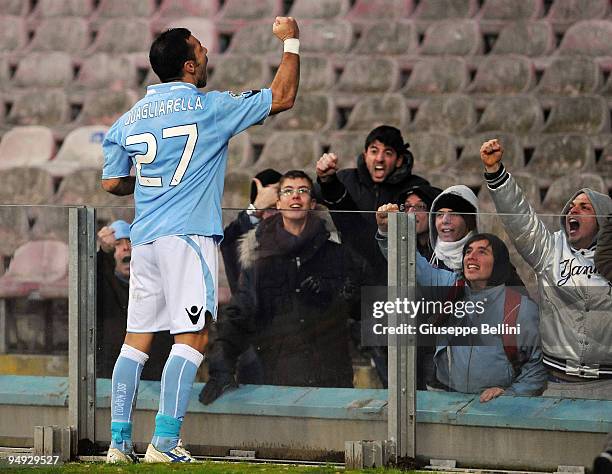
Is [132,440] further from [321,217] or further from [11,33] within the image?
[11,33]

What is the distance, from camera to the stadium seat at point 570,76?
1068 centimetres

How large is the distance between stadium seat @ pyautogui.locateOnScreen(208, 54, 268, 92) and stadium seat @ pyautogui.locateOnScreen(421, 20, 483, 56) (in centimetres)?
122

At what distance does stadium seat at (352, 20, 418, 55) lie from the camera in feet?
36.5

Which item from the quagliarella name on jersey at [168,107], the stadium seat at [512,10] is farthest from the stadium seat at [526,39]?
the quagliarella name on jersey at [168,107]

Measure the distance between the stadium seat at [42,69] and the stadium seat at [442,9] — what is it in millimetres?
2763

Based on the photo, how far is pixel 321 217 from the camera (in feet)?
20.7

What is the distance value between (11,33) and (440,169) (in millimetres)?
3637

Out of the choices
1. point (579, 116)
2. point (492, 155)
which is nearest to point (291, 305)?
point (492, 155)

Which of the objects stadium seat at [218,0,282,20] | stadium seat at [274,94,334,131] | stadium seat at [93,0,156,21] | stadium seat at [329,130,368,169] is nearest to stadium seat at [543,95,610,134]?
stadium seat at [329,130,368,169]

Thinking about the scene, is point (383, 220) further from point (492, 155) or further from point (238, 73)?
point (238, 73)

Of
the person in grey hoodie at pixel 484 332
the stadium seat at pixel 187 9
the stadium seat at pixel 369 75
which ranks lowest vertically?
the person in grey hoodie at pixel 484 332

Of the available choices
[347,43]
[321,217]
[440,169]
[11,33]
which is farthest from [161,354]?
[11,33]

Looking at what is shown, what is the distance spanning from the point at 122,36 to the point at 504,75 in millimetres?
2953

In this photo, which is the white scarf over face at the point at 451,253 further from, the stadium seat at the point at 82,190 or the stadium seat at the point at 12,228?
the stadium seat at the point at 82,190
